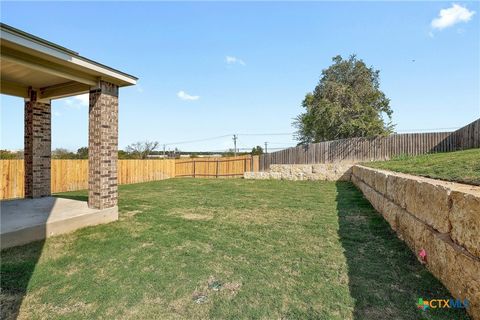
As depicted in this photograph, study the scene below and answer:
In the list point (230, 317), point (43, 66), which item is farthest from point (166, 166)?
point (230, 317)

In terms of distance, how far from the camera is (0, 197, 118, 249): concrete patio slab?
3635mm

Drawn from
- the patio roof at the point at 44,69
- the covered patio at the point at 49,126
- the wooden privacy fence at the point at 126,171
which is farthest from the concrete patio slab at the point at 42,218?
the wooden privacy fence at the point at 126,171

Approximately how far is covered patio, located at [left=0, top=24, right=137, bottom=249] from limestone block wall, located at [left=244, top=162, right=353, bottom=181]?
10.2 meters

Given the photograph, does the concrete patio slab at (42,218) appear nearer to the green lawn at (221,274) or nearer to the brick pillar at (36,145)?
the green lawn at (221,274)

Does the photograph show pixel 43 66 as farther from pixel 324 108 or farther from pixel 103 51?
pixel 324 108

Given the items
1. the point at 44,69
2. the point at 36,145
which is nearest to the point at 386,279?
the point at 44,69

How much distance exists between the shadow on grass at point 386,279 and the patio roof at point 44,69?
5106mm

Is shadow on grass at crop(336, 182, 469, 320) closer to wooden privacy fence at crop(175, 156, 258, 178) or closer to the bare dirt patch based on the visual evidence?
the bare dirt patch

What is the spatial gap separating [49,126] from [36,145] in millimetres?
561

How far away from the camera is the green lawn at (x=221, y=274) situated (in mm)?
2162

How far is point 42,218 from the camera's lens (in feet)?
13.8

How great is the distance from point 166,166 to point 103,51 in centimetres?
1050

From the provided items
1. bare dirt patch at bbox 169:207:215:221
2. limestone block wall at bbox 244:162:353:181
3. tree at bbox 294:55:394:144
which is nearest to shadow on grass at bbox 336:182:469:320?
bare dirt patch at bbox 169:207:215:221

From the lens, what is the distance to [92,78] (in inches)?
190
